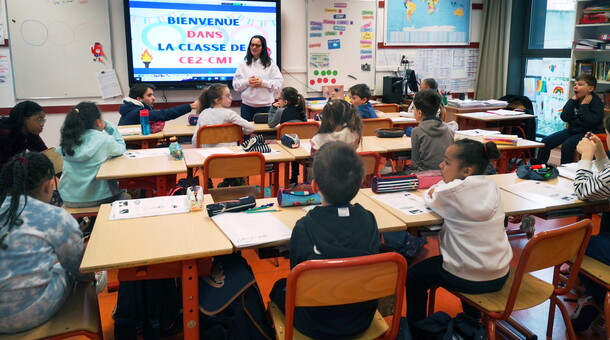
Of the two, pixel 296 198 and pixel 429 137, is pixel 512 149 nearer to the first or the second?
pixel 429 137

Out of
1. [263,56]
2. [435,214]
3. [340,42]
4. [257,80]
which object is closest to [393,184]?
[435,214]

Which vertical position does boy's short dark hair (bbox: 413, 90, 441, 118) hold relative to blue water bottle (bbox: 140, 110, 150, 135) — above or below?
above

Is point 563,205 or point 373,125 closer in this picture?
point 563,205

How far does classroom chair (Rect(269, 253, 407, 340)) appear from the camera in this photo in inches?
58.2

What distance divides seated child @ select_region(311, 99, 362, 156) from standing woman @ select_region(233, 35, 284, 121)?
2247mm

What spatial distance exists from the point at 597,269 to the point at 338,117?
1731 millimetres

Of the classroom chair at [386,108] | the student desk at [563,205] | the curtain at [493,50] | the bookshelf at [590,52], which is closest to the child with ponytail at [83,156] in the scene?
the student desk at [563,205]

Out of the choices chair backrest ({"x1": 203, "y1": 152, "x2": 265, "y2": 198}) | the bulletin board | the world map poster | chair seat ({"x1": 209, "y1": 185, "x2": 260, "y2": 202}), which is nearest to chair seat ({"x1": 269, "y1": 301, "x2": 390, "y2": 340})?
chair backrest ({"x1": 203, "y1": 152, "x2": 265, "y2": 198})

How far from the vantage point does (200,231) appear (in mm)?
1999

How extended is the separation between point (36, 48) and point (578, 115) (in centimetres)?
614

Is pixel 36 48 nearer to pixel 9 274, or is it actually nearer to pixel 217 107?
pixel 217 107

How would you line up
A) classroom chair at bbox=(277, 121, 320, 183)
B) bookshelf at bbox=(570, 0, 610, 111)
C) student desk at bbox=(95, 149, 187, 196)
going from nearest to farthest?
student desk at bbox=(95, 149, 187, 196), classroom chair at bbox=(277, 121, 320, 183), bookshelf at bbox=(570, 0, 610, 111)

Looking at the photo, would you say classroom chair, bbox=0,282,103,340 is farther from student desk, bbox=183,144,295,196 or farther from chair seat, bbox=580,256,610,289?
chair seat, bbox=580,256,610,289

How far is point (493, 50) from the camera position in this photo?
760cm
